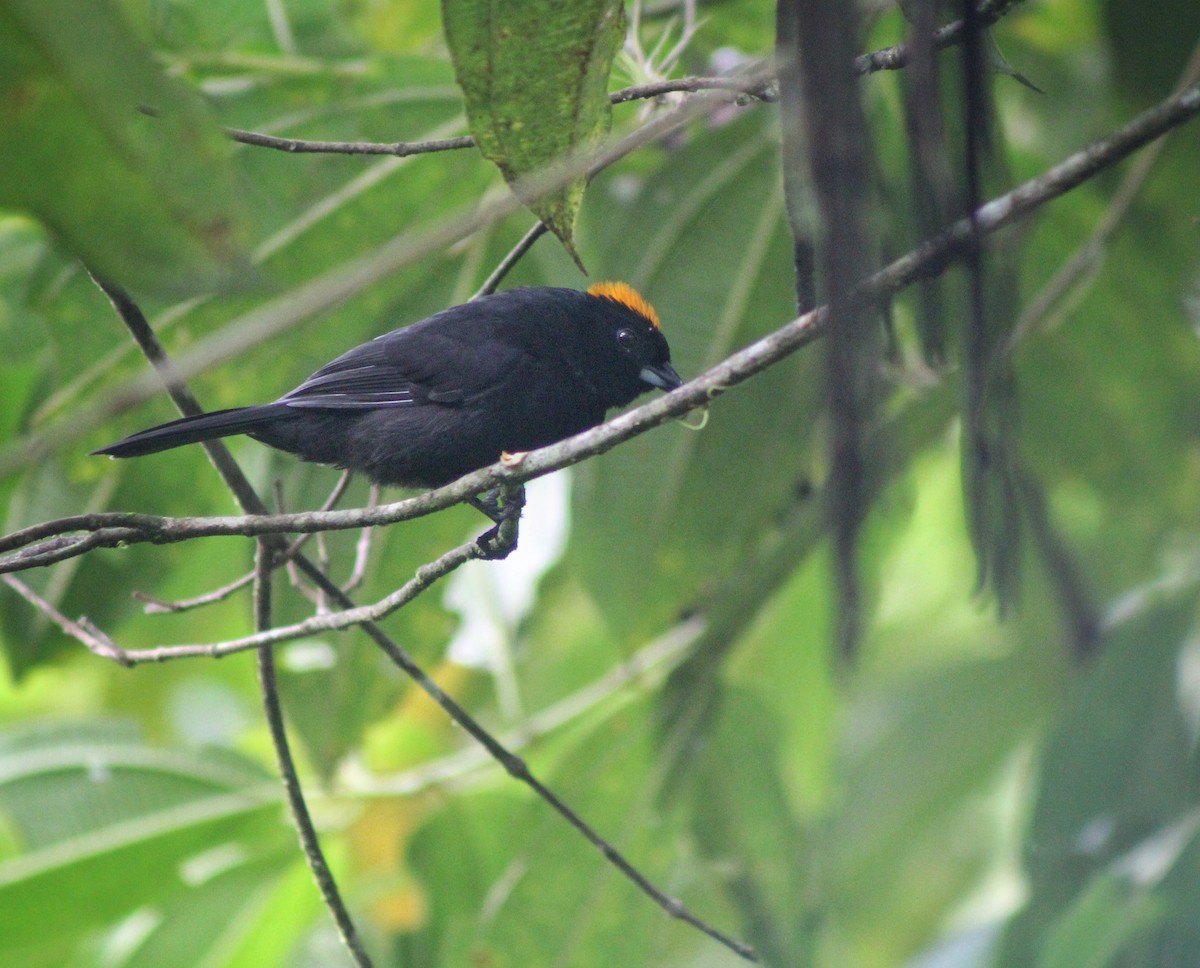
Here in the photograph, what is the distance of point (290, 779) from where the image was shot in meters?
2.45

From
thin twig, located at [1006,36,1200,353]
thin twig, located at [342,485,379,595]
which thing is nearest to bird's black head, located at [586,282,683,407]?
thin twig, located at [342,485,379,595]

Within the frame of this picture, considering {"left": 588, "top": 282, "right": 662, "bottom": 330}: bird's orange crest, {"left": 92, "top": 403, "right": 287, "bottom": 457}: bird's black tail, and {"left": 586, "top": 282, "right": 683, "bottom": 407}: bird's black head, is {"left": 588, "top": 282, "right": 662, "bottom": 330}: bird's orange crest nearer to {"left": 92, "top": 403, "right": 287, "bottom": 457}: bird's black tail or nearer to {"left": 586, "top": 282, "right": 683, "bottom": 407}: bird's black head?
{"left": 586, "top": 282, "right": 683, "bottom": 407}: bird's black head

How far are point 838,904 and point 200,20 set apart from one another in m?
4.54

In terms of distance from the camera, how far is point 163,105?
4.35 feet

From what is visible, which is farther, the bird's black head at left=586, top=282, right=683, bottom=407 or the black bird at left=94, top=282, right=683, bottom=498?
the bird's black head at left=586, top=282, right=683, bottom=407

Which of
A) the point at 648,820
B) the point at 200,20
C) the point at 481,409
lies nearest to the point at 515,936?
the point at 648,820

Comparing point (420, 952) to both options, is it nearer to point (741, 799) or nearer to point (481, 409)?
point (741, 799)

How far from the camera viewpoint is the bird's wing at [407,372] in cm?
298

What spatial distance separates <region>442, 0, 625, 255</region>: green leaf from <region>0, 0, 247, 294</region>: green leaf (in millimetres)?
377

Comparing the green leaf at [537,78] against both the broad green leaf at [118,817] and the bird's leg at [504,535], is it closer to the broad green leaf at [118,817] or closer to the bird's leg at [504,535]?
the bird's leg at [504,535]

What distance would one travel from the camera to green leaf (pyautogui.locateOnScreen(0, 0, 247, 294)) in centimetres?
133

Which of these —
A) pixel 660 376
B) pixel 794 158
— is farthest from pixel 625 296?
pixel 794 158

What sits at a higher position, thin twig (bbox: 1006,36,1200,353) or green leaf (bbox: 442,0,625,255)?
green leaf (bbox: 442,0,625,255)

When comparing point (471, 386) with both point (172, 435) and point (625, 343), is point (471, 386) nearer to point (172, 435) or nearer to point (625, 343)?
point (625, 343)
